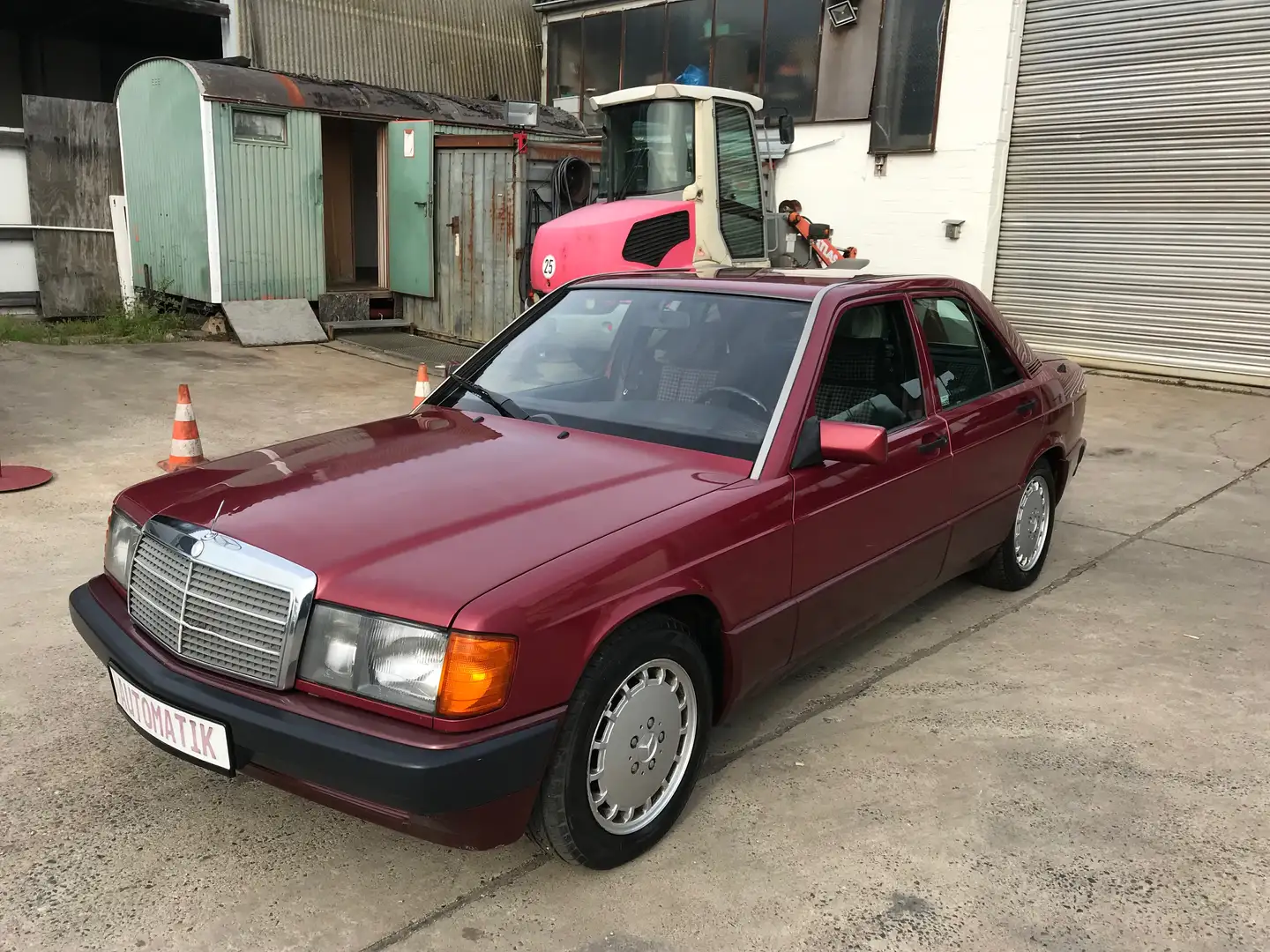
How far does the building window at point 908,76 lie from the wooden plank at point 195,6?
9369 mm

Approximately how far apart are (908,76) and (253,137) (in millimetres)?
8082

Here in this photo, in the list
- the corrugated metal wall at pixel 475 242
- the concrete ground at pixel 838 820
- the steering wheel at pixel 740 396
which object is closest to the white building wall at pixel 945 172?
the corrugated metal wall at pixel 475 242

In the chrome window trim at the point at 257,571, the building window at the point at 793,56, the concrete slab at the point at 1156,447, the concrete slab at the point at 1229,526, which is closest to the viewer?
the chrome window trim at the point at 257,571

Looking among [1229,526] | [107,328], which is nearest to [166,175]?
[107,328]

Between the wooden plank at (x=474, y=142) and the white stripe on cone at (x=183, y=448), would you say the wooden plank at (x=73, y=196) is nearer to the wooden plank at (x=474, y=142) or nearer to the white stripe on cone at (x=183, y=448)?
the wooden plank at (x=474, y=142)

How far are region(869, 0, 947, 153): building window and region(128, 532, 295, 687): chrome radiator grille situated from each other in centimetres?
1222

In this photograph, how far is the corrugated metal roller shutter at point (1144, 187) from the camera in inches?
430

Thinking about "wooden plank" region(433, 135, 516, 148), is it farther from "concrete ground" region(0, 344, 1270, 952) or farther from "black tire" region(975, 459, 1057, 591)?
A: "black tire" region(975, 459, 1057, 591)

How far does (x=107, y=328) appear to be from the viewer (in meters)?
11.8

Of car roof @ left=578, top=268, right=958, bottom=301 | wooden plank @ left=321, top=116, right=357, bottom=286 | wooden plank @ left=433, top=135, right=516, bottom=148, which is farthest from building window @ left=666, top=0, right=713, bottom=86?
car roof @ left=578, top=268, right=958, bottom=301

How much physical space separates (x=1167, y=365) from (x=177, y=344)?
445 inches

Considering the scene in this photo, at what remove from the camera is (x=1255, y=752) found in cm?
352

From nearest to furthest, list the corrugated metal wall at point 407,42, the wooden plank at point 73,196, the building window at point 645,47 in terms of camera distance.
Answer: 1. the wooden plank at point 73,196
2. the corrugated metal wall at point 407,42
3. the building window at point 645,47

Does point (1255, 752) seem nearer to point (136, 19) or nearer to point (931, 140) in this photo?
point (931, 140)
